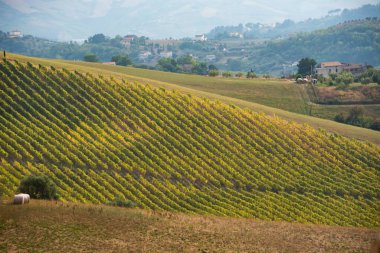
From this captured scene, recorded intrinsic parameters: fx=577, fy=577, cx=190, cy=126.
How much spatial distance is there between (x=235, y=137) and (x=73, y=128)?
67.1 feet

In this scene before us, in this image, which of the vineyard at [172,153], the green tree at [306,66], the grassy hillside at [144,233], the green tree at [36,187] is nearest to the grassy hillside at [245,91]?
the vineyard at [172,153]

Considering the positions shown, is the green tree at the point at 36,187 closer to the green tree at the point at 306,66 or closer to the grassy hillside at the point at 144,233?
the grassy hillside at the point at 144,233

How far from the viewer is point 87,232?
39250 mm

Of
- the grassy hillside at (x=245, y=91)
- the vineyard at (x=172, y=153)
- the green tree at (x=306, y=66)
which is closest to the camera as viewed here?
the vineyard at (x=172, y=153)

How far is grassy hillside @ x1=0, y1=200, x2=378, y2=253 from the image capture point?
3725 centimetres

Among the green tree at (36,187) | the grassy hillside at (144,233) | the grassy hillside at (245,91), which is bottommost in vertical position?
the grassy hillside at (144,233)

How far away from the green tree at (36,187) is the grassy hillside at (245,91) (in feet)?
121

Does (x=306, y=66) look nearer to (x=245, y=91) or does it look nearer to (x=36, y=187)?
(x=245, y=91)

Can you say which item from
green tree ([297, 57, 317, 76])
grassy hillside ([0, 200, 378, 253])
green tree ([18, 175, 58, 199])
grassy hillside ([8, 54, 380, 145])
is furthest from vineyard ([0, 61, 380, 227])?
green tree ([297, 57, 317, 76])

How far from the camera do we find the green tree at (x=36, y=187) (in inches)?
1866

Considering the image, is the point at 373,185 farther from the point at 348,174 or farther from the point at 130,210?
the point at 130,210

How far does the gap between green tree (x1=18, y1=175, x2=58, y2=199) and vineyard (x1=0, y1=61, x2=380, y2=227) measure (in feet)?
11.3

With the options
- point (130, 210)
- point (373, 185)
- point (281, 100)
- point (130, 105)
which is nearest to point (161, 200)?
point (130, 210)

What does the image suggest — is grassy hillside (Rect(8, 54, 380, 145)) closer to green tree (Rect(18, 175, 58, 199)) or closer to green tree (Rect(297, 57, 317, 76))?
green tree (Rect(18, 175, 58, 199))
